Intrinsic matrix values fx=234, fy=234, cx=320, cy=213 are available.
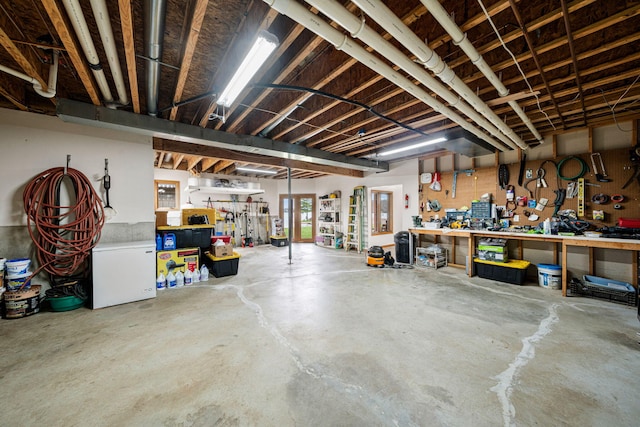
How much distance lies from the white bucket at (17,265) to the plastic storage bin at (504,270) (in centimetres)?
725

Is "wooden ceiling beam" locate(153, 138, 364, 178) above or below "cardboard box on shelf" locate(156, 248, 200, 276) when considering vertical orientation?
above

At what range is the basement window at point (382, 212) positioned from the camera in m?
8.60

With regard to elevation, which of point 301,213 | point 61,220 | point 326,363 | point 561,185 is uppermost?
point 561,185

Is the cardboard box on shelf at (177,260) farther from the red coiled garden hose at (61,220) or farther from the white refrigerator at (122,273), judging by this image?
the red coiled garden hose at (61,220)

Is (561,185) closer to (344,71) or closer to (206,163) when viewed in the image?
(344,71)

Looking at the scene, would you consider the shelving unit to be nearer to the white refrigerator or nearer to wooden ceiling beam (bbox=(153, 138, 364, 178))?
wooden ceiling beam (bbox=(153, 138, 364, 178))

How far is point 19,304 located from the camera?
2949 mm

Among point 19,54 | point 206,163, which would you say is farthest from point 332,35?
point 206,163

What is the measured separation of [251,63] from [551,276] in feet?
18.4

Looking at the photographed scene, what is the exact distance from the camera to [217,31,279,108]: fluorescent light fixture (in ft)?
6.07

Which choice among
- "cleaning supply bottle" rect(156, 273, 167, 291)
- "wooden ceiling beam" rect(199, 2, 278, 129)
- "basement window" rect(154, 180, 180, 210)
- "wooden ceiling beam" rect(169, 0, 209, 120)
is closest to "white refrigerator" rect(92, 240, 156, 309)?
"cleaning supply bottle" rect(156, 273, 167, 291)

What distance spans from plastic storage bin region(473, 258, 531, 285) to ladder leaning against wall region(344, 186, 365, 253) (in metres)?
3.53

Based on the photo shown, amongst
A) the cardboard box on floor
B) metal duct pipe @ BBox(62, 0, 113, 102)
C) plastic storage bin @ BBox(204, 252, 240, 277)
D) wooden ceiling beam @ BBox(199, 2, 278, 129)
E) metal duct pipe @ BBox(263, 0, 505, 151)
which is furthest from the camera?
the cardboard box on floor

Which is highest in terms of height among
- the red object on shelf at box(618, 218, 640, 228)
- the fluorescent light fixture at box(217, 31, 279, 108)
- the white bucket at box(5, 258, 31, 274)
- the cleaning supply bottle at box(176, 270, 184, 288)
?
the fluorescent light fixture at box(217, 31, 279, 108)
